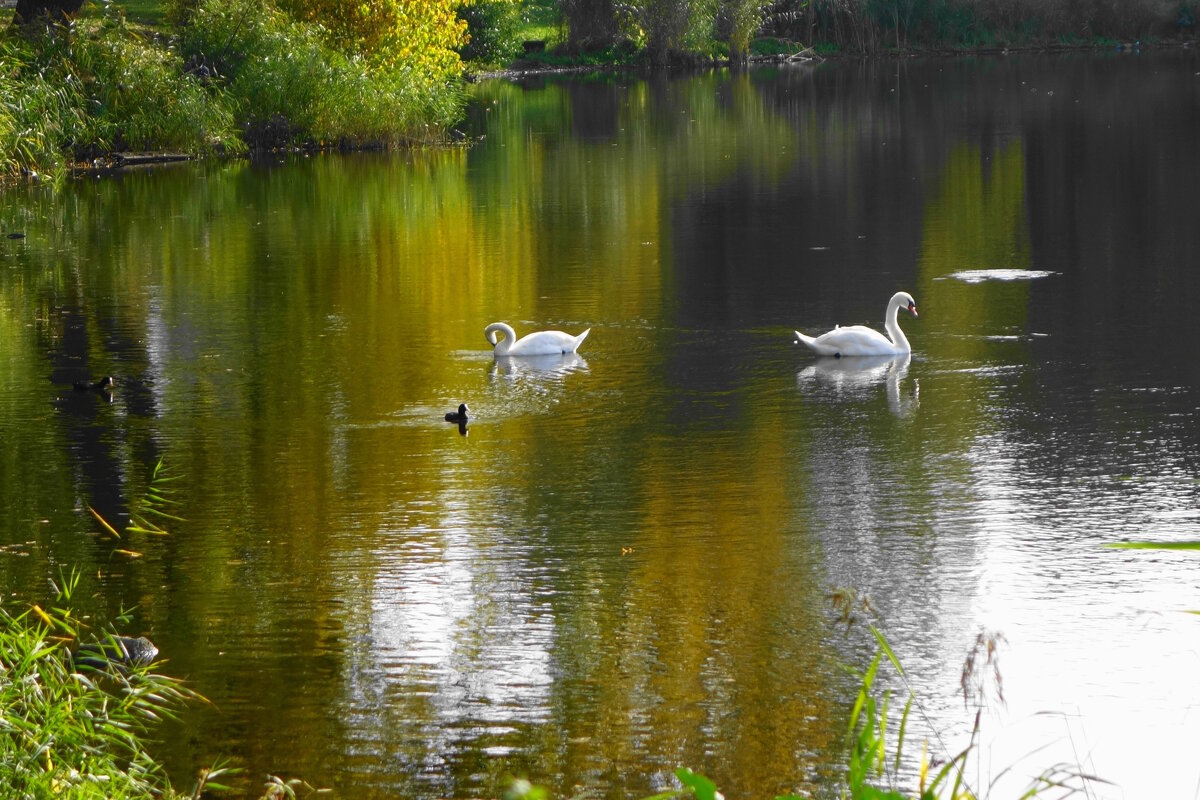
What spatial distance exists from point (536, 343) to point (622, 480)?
3770 millimetres

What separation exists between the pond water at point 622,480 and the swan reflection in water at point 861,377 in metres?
0.05

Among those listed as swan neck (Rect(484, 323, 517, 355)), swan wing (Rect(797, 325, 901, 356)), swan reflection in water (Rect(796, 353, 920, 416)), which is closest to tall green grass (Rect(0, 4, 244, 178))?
swan neck (Rect(484, 323, 517, 355))

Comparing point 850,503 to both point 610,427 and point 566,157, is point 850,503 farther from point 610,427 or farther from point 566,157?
point 566,157

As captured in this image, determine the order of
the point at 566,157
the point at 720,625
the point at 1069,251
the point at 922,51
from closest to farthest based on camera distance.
A: 1. the point at 720,625
2. the point at 1069,251
3. the point at 566,157
4. the point at 922,51

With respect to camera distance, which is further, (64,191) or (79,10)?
(79,10)

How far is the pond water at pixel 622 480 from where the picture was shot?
648cm

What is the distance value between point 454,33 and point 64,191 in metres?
12.0

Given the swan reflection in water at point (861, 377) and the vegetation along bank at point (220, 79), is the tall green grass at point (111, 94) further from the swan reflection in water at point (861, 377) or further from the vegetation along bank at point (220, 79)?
the swan reflection in water at point (861, 377)

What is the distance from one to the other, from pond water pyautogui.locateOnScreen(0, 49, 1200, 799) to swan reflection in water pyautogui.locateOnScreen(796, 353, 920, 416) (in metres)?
0.05

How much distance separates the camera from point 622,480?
983cm

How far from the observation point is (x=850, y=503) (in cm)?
932

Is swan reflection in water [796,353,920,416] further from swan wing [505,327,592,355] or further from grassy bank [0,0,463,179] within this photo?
grassy bank [0,0,463,179]

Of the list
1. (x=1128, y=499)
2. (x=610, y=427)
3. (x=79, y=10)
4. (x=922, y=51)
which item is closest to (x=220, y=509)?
(x=610, y=427)

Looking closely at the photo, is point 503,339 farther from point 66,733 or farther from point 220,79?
point 220,79
